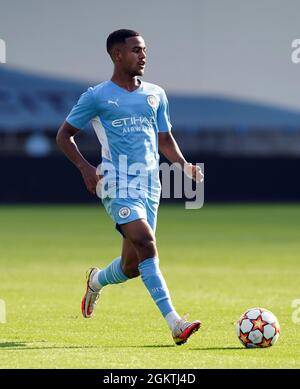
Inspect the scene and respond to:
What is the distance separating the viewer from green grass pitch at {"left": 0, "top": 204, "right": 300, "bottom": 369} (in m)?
8.01

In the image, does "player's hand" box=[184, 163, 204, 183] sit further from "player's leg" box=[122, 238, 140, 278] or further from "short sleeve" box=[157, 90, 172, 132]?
"player's leg" box=[122, 238, 140, 278]

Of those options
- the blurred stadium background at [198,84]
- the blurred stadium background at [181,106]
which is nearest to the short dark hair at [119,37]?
the blurred stadium background at [181,106]

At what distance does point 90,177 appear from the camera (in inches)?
353

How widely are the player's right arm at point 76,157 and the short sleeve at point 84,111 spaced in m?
0.07

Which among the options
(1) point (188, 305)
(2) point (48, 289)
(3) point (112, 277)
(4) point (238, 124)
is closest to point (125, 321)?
(3) point (112, 277)

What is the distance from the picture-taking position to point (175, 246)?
1927cm

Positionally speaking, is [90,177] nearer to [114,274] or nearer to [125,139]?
[125,139]

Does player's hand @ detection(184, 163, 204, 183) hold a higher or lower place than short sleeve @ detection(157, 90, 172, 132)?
lower

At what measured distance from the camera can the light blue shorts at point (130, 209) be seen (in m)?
8.98

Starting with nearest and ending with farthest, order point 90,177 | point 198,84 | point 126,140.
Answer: point 90,177 < point 126,140 < point 198,84

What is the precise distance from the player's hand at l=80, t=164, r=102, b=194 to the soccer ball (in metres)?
1.58

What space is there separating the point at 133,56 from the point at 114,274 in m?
1.94

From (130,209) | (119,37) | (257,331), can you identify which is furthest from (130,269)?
(119,37)

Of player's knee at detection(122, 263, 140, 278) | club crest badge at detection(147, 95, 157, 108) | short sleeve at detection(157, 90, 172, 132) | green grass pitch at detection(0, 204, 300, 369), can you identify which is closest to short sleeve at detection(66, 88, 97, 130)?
club crest badge at detection(147, 95, 157, 108)
